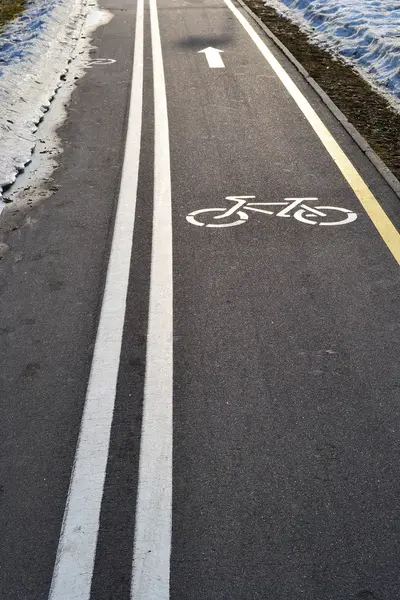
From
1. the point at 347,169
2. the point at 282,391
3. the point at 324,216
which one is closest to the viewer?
the point at 282,391

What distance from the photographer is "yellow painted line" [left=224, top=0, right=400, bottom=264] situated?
7.21m

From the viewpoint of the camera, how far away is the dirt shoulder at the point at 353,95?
9766 mm

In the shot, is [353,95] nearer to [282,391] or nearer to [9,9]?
[282,391]

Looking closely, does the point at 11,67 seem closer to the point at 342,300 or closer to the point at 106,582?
the point at 342,300

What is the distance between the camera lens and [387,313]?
5891mm

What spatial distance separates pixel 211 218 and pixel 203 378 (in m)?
2.78

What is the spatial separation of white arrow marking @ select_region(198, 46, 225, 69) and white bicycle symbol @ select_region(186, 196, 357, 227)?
6.53m

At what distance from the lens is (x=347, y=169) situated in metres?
8.88

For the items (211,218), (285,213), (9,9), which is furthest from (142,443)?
(9,9)

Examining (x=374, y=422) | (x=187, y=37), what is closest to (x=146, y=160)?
(x=374, y=422)

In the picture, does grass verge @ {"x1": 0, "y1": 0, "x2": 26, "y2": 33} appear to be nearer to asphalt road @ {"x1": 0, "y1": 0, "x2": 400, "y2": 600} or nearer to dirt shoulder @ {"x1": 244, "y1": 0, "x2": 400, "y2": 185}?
dirt shoulder @ {"x1": 244, "y1": 0, "x2": 400, "y2": 185}

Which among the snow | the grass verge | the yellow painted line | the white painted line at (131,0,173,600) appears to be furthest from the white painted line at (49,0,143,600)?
the grass verge

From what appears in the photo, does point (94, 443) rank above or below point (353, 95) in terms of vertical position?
above

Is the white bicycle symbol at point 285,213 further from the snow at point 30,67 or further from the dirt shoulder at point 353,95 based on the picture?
the snow at point 30,67
